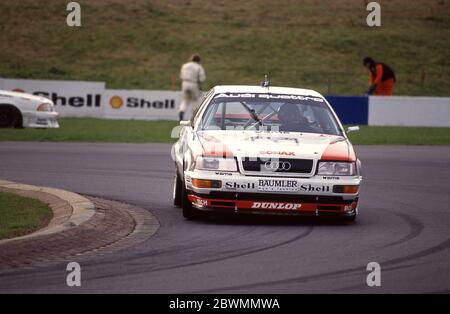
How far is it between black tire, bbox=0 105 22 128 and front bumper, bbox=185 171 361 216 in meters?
15.1

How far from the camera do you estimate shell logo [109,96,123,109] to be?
32969 millimetres

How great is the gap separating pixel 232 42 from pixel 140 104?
16.2 meters

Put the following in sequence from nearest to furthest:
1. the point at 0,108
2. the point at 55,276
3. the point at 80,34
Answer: the point at 55,276 → the point at 0,108 → the point at 80,34

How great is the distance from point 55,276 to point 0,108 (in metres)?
18.1

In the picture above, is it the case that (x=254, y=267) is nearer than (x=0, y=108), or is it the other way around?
(x=254, y=267)

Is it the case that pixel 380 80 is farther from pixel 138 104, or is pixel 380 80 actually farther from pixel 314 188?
pixel 314 188

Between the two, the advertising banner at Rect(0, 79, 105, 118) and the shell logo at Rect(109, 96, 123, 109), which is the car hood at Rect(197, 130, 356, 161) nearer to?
the shell logo at Rect(109, 96, 123, 109)

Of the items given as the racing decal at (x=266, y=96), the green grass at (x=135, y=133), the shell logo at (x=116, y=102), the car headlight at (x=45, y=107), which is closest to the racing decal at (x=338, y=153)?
the racing decal at (x=266, y=96)

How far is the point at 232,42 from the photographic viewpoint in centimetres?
4881

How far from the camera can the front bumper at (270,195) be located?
1177 centimetres

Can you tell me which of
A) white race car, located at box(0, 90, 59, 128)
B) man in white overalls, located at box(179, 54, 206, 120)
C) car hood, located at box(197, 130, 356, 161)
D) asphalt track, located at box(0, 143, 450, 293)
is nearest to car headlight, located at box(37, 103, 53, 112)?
white race car, located at box(0, 90, 59, 128)

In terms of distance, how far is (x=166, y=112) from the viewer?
109ft
